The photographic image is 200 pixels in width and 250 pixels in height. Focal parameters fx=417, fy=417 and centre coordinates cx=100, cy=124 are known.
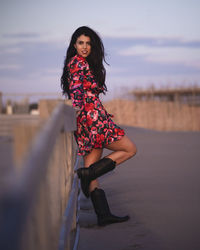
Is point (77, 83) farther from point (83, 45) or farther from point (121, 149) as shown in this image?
point (121, 149)

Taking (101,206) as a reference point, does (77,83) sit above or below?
above

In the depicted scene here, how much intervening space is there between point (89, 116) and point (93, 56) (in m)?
0.49

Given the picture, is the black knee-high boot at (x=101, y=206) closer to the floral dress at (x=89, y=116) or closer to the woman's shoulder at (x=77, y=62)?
the floral dress at (x=89, y=116)

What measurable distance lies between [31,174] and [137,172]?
5149 mm

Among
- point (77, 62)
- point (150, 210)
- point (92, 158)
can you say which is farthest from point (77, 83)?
point (150, 210)

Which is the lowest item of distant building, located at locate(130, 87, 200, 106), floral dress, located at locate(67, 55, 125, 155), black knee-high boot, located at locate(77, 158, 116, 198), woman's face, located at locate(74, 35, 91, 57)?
distant building, located at locate(130, 87, 200, 106)

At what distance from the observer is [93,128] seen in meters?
2.75

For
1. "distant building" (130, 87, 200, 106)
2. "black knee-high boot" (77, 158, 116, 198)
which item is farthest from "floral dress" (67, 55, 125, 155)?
"distant building" (130, 87, 200, 106)

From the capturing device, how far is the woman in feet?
9.02

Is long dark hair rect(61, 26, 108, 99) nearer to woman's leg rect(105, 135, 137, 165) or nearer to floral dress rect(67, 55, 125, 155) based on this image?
floral dress rect(67, 55, 125, 155)

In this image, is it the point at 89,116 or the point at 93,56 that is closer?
the point at 89,116

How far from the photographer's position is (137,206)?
3.53m

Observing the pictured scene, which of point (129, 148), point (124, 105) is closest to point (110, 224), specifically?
point (129, 148)

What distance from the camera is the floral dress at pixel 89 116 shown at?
275 cm
